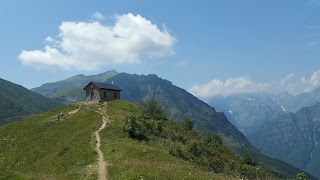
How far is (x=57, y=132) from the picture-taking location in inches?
2820

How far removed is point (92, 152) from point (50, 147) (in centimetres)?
1575

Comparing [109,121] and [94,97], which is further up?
[94,97]

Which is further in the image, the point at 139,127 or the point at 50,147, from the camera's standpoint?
the point at 139,127

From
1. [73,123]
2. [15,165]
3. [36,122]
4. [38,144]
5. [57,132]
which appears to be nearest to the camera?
[15,165]

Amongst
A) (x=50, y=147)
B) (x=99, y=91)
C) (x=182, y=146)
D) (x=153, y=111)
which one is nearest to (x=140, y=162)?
(x=50, y=147)

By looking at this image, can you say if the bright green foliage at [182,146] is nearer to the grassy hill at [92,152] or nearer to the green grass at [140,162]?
the grassy hill at [92,152]

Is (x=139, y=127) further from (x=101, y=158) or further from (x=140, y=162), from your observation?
(x=140, y=162)

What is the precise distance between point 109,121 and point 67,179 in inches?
1544

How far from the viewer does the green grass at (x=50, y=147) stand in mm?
43594

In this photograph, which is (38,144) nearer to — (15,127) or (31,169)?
(31,169)

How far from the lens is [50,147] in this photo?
61.4 meters

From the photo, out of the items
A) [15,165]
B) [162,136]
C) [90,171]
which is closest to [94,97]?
[162,136]

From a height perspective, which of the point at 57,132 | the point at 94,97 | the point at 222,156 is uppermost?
A: the point at 94,97

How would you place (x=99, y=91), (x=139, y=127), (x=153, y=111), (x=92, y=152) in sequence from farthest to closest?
(x=99, y=91) → (x=153, y=111) → (x=139, y=127) → (x=92, y=152)
